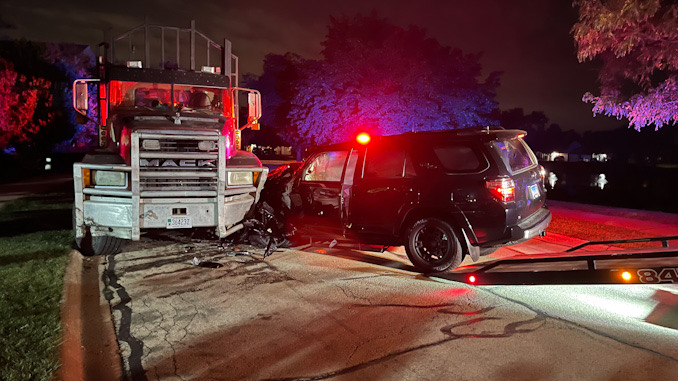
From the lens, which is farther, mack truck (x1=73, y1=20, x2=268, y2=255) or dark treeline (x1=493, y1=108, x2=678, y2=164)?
dark treeline (x1=493, y1=108, x2=678, y2=164)

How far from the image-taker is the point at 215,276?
689cm

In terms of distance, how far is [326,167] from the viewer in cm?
803

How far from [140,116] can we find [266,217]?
2.62m

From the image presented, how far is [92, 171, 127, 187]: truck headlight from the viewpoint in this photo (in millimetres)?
7164

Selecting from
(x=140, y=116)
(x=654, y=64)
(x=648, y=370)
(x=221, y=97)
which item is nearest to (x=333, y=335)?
(x=648, y=370)

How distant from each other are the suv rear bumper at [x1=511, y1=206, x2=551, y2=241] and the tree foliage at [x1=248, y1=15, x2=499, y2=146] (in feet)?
39.4

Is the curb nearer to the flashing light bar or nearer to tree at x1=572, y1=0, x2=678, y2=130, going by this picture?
the flashing light bar

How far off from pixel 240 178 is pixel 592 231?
7.37 m

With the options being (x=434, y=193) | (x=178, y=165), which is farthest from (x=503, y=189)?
(x=178, y=165)

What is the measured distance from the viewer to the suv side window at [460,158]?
6.35 m

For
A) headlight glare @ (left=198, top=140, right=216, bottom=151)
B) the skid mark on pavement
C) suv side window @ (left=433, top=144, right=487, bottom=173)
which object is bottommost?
the skid mark on pavement

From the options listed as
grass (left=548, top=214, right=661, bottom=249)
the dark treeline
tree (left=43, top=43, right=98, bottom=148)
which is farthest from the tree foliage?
the dark treeline

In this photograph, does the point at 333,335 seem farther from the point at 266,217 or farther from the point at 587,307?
the point at 266,217

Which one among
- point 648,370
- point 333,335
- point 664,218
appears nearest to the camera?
point 648,370
